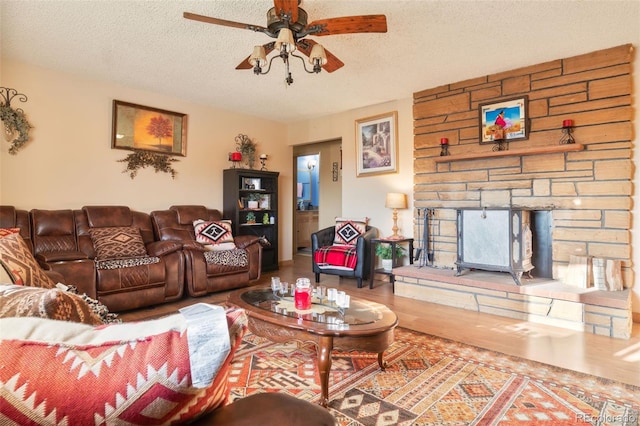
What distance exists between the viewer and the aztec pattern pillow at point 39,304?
0.59 meters

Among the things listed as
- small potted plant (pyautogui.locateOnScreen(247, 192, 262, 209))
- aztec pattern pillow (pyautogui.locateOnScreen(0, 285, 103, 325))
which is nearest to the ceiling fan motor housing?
aztec pattern pillow (pyautogui.locateOnScreen(0, 285, 103, 325))

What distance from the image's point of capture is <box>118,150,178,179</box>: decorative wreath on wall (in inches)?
171

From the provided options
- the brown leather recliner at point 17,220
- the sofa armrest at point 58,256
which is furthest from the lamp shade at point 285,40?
the brown leather recliner at point 17,220

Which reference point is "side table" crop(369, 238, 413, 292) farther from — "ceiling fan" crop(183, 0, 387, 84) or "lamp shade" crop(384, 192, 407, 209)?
"ceiling fan" crop(183, 0, 387, 84)

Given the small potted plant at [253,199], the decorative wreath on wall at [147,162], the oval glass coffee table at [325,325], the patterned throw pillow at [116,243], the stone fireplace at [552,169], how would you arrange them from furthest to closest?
1. the small potted plant at [253,199]
2. the decorative wreath on wall at [147,162]
3. the patterned throw pillow at [116,243]
4. the stone fireplace at [552,169]
5. the oval glass coffee table at [325,325]

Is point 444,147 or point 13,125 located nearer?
point 13,125

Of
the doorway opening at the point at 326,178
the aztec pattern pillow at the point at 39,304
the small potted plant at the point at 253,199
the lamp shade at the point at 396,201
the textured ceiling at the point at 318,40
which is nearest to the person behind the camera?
the aztec pattern pillow at the point at 39,304

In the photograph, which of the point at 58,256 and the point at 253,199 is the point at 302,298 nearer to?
the point at 58,256

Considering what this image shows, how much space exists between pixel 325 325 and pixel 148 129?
12.5 feet

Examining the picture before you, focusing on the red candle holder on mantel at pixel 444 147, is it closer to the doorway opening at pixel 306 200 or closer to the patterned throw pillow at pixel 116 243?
the patterned throw pillow at pixel 116 243

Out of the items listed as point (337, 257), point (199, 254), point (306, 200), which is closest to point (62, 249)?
point (199, 254)

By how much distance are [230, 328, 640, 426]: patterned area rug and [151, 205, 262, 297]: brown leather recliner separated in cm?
162

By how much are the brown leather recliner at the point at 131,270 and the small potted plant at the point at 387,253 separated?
8.10 feet

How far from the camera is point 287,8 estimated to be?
2.21m
